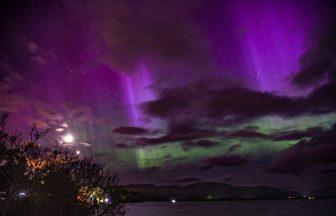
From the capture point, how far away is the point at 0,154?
37312mm

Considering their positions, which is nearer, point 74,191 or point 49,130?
point 49,130

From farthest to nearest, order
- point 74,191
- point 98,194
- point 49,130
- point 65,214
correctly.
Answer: point 98,194
point 74,191
point 65,214
point 49,130

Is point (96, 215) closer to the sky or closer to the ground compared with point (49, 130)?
closer to the ground

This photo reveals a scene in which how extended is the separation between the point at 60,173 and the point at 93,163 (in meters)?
7.76

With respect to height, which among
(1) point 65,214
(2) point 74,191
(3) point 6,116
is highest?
(3) point 6,116

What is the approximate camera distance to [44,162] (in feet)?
109

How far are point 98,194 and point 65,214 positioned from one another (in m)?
7.03

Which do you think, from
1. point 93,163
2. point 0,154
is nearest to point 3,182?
point 0,154

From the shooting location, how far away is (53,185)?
3288 cm

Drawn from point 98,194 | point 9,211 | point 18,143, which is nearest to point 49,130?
point 18,143

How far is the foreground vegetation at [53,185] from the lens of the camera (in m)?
31.0

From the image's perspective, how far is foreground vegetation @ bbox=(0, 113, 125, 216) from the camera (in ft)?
102

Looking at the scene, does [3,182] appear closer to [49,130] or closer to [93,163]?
[93,163]

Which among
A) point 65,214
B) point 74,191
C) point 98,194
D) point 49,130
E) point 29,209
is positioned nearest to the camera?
point 49,130
